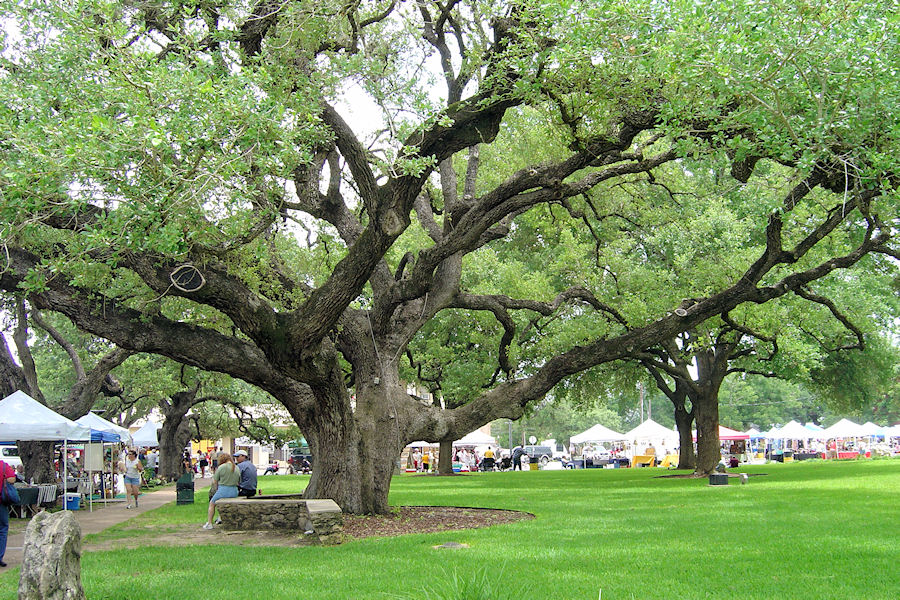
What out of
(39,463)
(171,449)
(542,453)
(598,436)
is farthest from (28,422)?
(542,453)

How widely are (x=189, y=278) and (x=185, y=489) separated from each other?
10.9 m

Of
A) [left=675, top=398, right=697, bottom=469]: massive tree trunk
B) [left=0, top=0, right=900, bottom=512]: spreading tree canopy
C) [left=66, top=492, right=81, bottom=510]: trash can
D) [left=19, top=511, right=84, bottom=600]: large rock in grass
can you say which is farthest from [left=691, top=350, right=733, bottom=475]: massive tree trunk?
[left=19, top=511, right=84, bottom=600]: large rock in grass

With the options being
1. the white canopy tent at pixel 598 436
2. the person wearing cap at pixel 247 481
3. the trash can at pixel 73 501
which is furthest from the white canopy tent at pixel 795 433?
the person wearing cap at pixel 247 481

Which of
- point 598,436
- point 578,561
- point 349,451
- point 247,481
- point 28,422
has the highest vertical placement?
point 28,422

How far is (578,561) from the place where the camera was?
348 inches

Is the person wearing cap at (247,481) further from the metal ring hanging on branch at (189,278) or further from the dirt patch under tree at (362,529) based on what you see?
the metal ring hanging on branch at (189,278)

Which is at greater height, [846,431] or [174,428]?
[174,428]

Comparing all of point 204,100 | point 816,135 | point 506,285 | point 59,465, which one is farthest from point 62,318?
point 816,135

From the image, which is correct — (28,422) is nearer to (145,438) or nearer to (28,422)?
(28,422)

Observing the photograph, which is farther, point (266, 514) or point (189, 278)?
point (266, 514)

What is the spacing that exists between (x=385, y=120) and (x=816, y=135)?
21.8ft

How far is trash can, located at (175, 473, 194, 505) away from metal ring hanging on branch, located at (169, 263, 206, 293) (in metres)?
10.3

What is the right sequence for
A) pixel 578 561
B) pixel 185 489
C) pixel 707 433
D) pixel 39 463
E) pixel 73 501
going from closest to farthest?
pixel 578 561
pixel 73 501
pixel 185 489
pixel 39 463
pixel 707 433

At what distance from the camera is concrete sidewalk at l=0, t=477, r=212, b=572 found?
1107 cm
